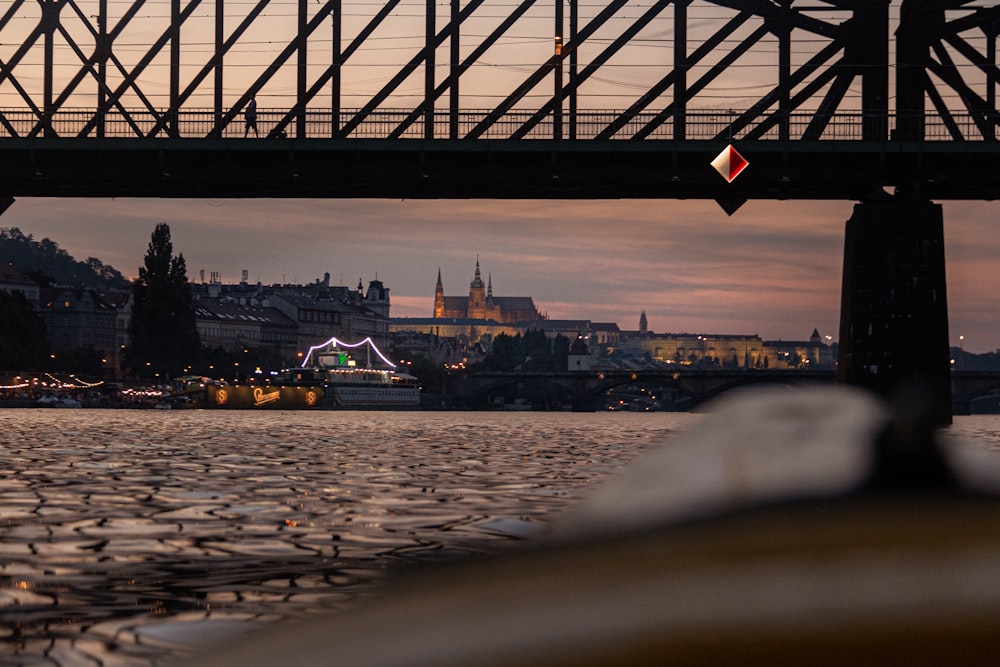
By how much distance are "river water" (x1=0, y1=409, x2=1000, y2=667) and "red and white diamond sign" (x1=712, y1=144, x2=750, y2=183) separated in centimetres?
2624

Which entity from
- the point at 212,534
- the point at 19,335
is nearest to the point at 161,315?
the point at 19,335

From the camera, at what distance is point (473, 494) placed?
17109 millimetres

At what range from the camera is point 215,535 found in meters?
11.8

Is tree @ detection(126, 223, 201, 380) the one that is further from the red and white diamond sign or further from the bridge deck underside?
the red and white diamond sign

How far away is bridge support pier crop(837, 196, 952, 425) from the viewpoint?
169ft

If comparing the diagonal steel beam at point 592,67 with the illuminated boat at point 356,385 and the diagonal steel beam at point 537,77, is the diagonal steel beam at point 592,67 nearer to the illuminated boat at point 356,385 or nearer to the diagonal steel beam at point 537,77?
the diagonal steel beam at point 537,77

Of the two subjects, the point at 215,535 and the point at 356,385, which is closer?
the point at 215,535

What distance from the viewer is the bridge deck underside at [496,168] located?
51969 millimetres

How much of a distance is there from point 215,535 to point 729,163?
136ft

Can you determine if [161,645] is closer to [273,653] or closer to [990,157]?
[273,653]

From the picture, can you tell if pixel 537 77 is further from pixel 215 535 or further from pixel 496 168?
pixel 215 535

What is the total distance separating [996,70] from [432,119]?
20.6 meters

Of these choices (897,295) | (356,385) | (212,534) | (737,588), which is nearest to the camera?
(737,588)

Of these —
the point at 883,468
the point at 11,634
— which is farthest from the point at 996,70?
the point at 883,468
